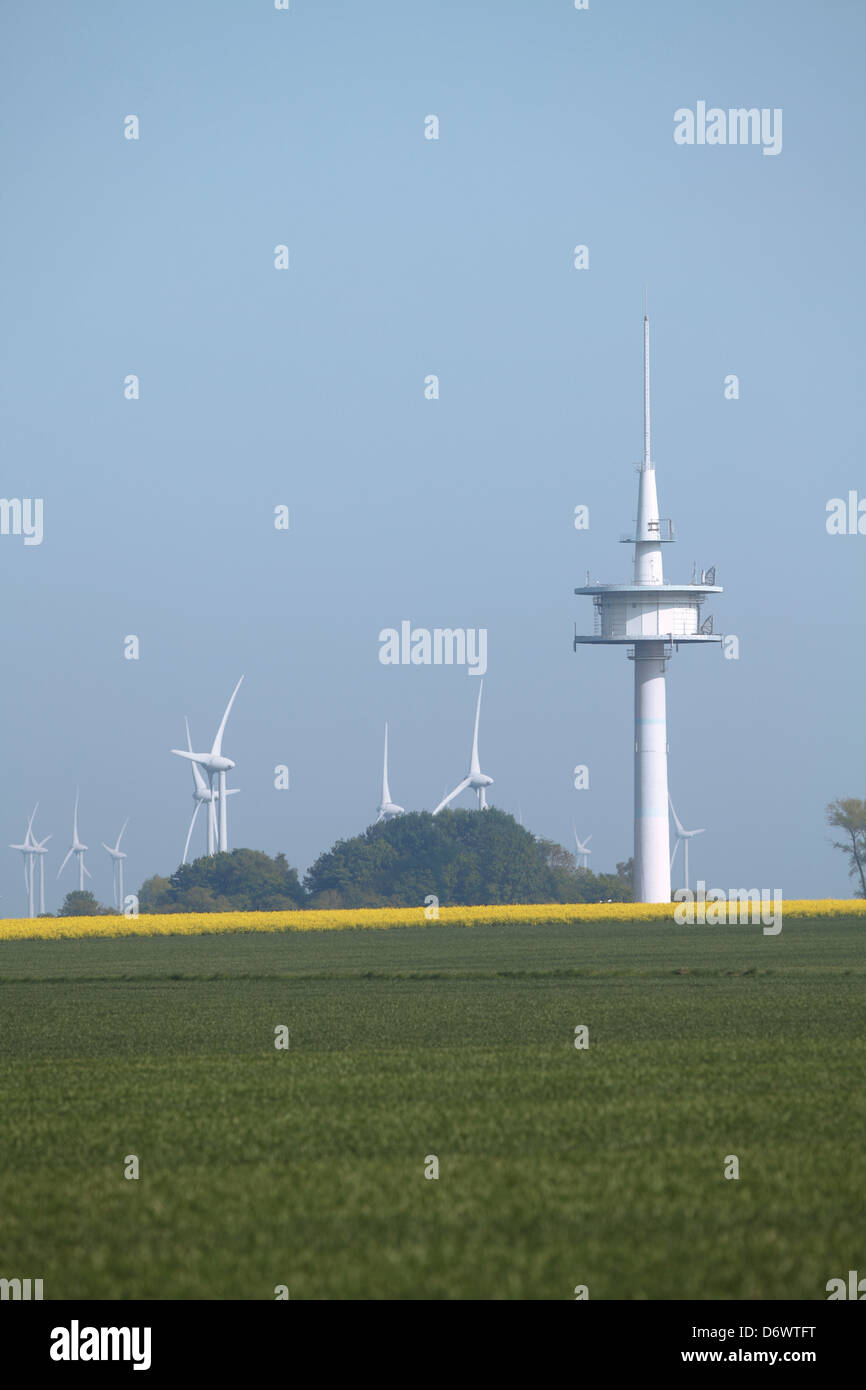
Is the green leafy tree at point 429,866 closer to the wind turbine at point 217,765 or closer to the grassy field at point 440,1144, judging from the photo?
the wind turbine at point 217,765

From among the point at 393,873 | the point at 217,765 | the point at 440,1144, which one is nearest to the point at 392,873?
the point at 393,873

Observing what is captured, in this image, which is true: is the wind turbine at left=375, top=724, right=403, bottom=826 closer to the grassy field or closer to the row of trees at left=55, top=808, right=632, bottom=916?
the row of trees at left=55, top=808, right=632, bottom=916

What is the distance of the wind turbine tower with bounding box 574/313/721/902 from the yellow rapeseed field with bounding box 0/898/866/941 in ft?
22.5

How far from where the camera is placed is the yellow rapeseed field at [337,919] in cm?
Result: 9338

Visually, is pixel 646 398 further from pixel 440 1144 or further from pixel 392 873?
pixel 440 1144

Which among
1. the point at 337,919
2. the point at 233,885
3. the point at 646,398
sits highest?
the point at 646,398

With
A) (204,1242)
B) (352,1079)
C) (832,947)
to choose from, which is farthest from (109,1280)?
(832,947)

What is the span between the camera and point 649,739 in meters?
114

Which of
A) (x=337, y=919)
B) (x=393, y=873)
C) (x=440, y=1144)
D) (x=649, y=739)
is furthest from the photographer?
(x=393, y=873)

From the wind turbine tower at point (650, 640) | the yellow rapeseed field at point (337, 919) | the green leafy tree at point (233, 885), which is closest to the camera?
the yellow rapeseed field at point (337, 919)

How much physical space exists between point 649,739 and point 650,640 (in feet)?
20.2

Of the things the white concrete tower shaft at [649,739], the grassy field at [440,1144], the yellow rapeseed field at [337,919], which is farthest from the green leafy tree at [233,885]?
the grassy field at [440,1144]

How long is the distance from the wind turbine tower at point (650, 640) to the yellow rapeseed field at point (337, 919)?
22.5 ft
